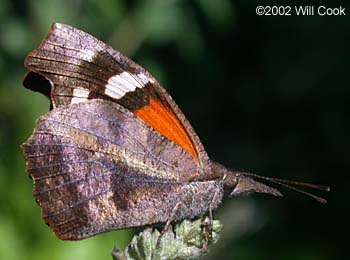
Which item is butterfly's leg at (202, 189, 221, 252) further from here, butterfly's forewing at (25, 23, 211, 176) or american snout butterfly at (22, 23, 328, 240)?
butterfly's forewing at (25, 23, 211, 176)

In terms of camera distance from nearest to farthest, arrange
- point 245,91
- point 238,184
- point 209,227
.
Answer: point 209,227, point 238,184, point 245,91

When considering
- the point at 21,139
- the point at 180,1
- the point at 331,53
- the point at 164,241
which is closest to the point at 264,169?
the point at 331,53

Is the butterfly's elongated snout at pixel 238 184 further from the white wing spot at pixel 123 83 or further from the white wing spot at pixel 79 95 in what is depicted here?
the white wing spot at pixel 79 95

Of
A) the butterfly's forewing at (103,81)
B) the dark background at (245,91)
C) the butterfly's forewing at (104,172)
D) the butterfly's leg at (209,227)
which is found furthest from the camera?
the dark background at (245,91)

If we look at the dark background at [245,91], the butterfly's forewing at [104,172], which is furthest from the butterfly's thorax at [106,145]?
the dark background at [245,91]

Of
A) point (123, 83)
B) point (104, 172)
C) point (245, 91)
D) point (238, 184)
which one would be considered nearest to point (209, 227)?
point (238, 184)

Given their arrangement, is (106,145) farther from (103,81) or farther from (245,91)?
(245,91)

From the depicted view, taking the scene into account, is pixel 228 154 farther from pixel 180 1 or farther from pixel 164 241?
pixel 164 241
